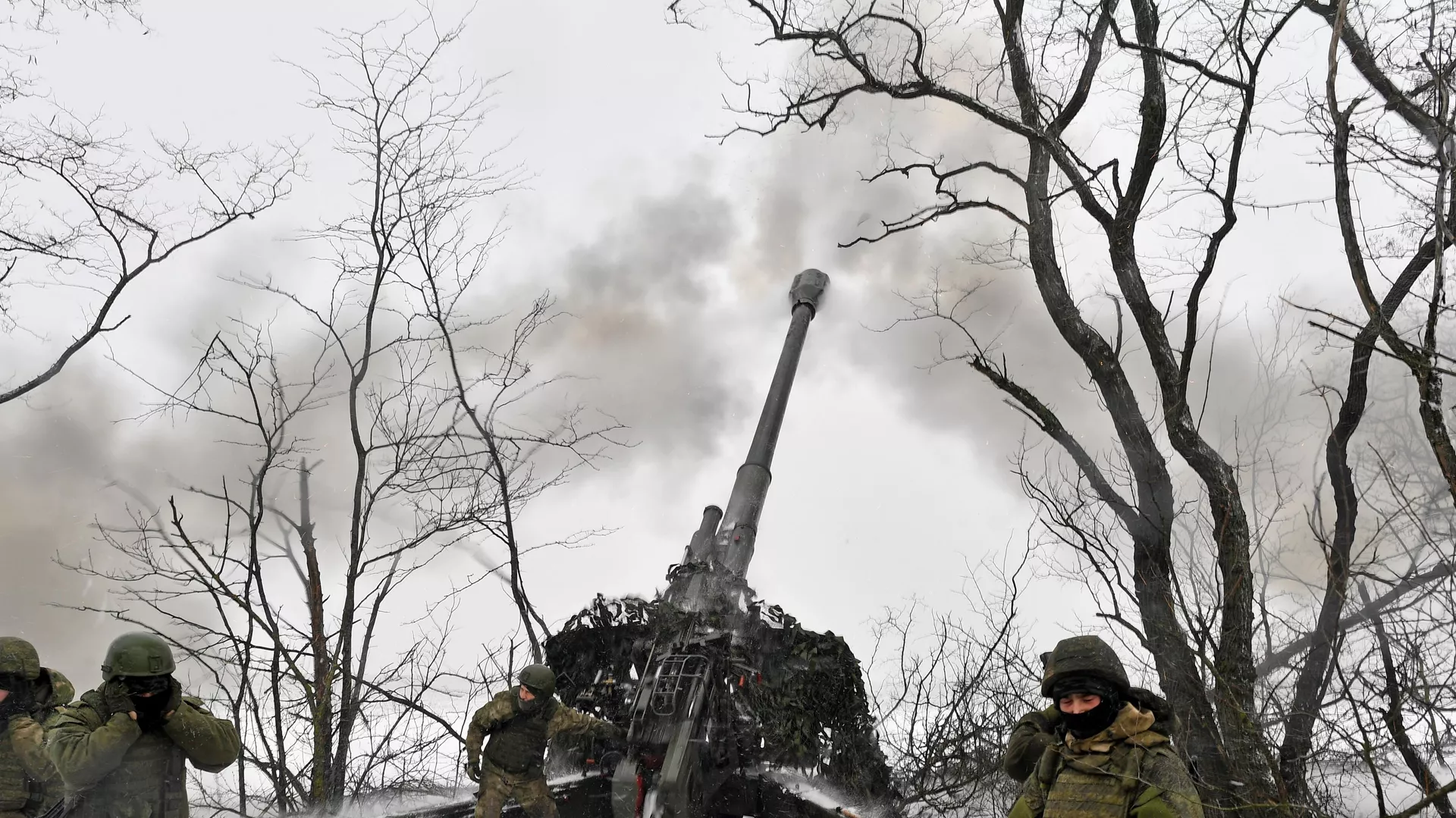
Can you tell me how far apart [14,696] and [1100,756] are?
17.3 feet

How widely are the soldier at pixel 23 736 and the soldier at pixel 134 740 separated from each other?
17.5 inches

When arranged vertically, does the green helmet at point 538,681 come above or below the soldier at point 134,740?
above

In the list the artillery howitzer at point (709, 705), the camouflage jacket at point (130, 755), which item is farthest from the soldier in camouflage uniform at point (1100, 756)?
the artillery howitzer at point (709, 705)

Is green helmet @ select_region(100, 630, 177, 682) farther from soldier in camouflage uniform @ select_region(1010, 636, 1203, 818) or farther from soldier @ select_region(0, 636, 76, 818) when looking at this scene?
soldier in camouflage uniform @ select_region(1010, 636, 1203, 818)

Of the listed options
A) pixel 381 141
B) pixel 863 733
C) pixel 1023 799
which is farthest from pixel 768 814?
pixel 381 141

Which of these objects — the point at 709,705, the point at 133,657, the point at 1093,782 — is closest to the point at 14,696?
the point at 133,657

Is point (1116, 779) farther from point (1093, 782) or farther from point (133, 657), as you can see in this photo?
point (133, 657)

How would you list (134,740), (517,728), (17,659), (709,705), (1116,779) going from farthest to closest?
(709,705) → (517,728) → (17,659) → (134,740) → (1116,779)

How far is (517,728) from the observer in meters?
6.75

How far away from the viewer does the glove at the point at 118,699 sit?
156 inches

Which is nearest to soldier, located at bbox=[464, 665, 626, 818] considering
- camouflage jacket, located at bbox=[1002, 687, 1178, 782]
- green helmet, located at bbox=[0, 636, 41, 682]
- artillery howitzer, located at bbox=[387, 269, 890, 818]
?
artillery howitzer, located at bbox=[387, 269, 890, 818]

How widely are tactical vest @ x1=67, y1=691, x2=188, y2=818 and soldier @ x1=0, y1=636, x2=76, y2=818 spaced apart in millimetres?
465

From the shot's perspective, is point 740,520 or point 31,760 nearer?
point 31,760

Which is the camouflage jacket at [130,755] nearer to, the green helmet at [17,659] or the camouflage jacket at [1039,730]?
the green helmet at [17,659]
